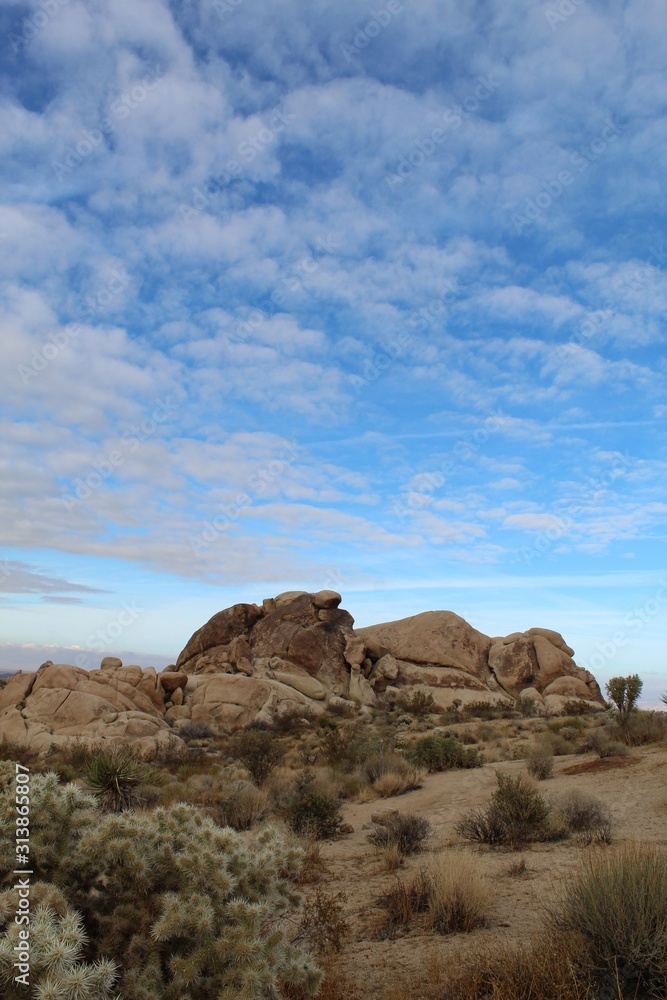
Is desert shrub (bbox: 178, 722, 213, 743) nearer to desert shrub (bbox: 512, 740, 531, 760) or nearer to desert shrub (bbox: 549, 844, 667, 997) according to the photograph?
desert shrub (bbox: 512, 740, 531, 760)

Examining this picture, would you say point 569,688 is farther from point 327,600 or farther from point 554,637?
point 327,600

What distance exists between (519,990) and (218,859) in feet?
7.22

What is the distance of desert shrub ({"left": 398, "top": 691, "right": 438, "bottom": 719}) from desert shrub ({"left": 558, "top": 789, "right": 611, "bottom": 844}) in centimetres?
2765

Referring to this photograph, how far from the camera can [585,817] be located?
31.0 ft

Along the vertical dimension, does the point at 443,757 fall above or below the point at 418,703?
above

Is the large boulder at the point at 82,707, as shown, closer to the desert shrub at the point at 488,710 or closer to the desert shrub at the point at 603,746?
the desert shrub at the point at 603,746

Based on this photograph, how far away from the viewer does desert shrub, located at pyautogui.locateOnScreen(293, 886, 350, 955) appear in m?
6.02

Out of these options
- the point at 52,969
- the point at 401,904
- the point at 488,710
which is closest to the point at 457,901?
the point at 401,904

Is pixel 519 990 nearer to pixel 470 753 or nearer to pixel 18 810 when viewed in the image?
pixel 18 810

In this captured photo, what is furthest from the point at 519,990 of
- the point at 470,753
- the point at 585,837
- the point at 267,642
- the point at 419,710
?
the point at 267,642

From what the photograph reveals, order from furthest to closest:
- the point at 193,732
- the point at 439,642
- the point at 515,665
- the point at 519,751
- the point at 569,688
→ the point at 439,642 < the point at 515,665 < the point at 569,688 < the point at 193,732 < the point at 519,751

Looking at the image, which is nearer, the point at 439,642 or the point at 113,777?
the point at 113,777

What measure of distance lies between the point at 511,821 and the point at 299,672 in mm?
31767

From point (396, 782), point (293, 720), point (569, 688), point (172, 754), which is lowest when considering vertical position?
point (293, 720)
